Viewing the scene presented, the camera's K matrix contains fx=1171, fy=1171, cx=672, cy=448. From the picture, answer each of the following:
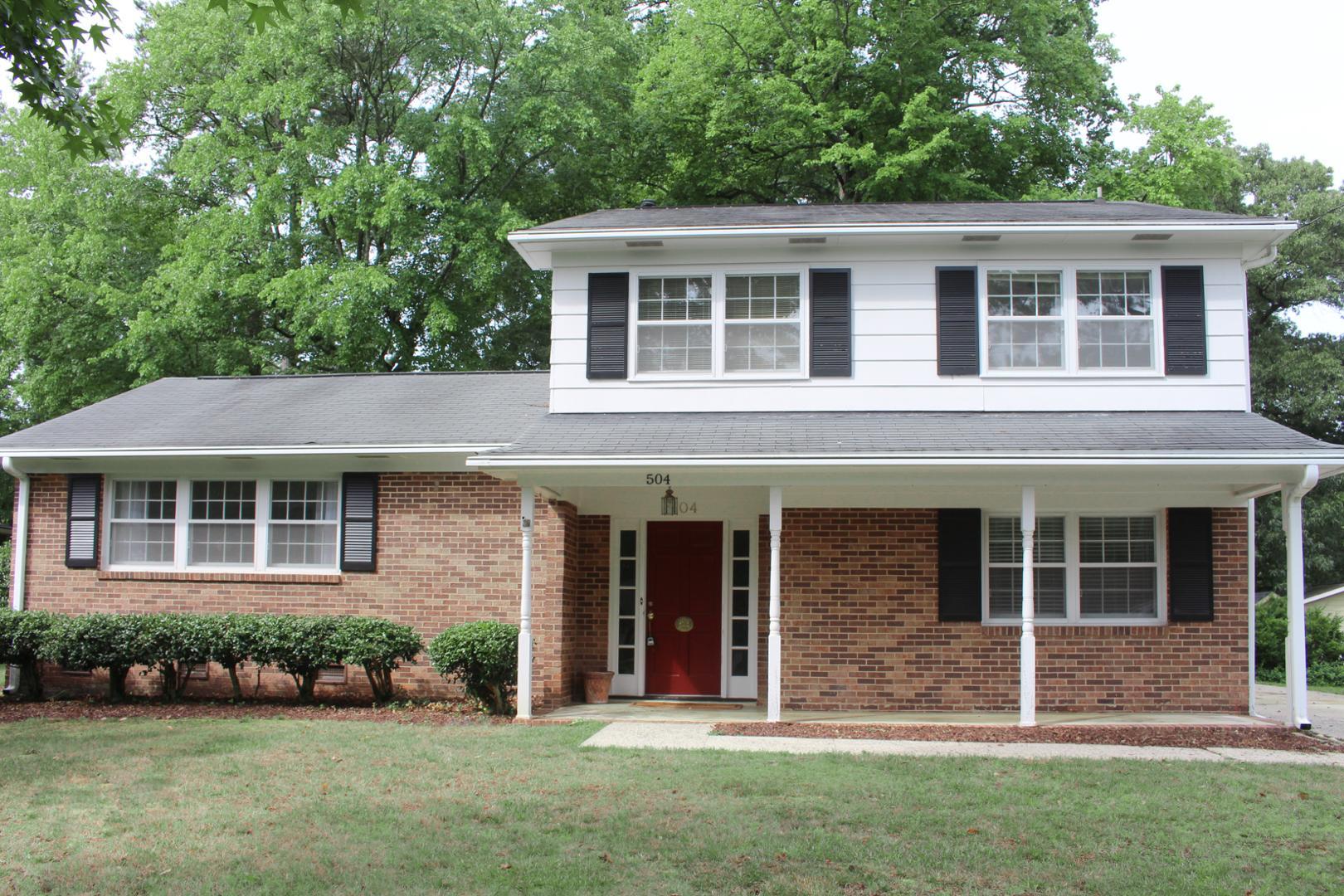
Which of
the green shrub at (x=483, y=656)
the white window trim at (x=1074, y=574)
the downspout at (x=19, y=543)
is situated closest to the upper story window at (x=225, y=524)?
the downspout at (x=19, y=543)

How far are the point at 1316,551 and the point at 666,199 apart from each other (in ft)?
64.2

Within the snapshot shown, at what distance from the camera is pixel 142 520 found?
14.4 m

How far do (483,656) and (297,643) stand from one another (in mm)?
2203

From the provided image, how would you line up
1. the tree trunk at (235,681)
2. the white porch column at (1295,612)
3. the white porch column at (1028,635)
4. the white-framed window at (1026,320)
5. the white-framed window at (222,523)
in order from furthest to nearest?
the white-framed window at (222,523)
the tree trunk at (235,681)
the white-framed window at (1026,320)
the white porch column at (1295,612)
the white porch column at (1028,635)

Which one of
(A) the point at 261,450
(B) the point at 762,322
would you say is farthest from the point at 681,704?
(A) the point at 261,450

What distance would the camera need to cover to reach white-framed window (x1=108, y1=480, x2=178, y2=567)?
564 inches

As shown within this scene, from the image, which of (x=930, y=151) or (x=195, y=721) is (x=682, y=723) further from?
(x=930, y=151)

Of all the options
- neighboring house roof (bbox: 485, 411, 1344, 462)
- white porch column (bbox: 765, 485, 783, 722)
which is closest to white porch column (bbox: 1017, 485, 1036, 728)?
neighboring house roof (bbox: 485, 411, 1344, 462)

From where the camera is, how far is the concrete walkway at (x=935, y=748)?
9727 mm

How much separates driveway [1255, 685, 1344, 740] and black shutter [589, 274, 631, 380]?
8007mm

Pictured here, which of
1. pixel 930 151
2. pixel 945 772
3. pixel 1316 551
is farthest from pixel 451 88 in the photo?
pixel 1316 551

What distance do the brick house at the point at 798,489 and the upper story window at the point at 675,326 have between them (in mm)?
35

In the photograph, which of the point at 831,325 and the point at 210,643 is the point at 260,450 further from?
the point at 831,325

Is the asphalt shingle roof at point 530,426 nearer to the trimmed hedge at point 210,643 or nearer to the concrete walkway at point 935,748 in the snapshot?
the trimmed hedge at point 210,643
